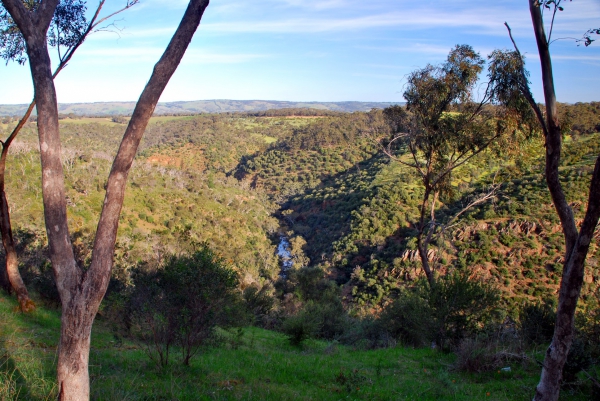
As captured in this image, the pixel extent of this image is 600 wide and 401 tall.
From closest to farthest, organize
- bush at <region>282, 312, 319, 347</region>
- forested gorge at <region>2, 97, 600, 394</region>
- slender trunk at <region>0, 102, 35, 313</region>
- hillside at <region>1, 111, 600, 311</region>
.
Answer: forested gorge at <region>2, 97, 600, 394</region>, slender trunk at <region>0, 102, 35, 313</region>, bush at <region>282, 312, 319, 347</region>, hillside at <region>1, 111, 600, 311</region>

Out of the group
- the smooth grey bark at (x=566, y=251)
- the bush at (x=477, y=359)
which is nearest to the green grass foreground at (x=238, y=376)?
the bush at (x=477, y=359)

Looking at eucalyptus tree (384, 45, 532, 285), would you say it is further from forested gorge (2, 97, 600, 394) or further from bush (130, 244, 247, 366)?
bush (130, 244, 247, 366)

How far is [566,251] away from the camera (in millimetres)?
4066

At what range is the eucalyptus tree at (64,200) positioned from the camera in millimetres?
3004

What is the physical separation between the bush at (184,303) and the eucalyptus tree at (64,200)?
2.66m

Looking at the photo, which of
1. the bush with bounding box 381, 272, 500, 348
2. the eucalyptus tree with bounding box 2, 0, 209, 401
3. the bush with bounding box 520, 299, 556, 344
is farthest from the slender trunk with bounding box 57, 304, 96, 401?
the bush with bounding box 520, 299, 556, 344

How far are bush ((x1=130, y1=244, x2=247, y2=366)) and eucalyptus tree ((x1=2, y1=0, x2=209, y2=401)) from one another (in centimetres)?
266

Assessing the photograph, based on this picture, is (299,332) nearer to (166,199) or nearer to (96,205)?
(96,205)

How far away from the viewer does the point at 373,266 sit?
25.9 metres

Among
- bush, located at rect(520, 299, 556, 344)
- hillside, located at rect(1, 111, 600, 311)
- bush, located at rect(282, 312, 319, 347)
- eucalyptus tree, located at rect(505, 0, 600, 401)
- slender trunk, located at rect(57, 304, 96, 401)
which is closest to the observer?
slender trunk, located at rect(57, 304, 96, 401)

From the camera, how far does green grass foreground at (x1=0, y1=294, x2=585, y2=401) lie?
4137mm

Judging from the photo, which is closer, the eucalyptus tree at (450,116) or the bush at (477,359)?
the bush at (477,359)

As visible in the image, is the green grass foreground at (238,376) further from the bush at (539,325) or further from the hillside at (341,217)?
the hillside at (341,217)

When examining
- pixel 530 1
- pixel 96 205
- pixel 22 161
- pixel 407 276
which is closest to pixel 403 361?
pixel 530 1
